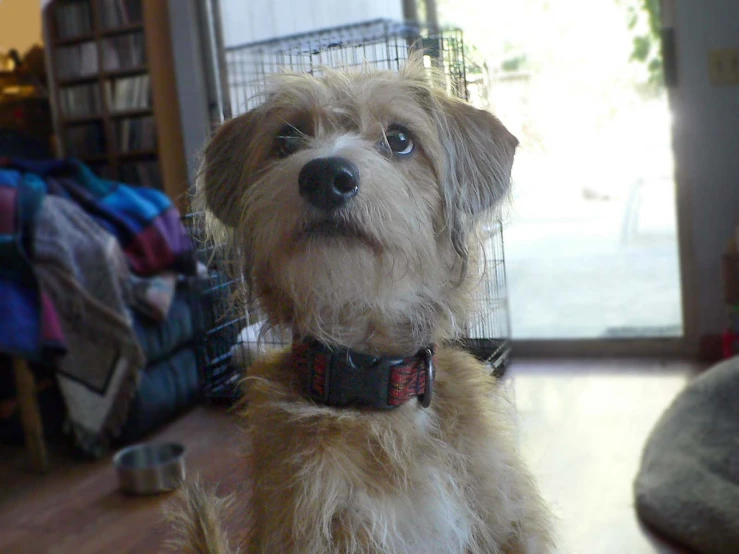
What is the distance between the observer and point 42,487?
257 cm

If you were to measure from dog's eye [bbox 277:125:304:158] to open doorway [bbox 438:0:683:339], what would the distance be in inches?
83.0

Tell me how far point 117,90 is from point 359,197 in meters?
3.90

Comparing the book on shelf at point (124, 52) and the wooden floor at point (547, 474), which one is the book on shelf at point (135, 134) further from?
the wooden floor at point (547, 474)

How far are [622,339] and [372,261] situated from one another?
2.67 metres

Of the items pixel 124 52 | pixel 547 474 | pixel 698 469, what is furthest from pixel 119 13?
pixel 698 469

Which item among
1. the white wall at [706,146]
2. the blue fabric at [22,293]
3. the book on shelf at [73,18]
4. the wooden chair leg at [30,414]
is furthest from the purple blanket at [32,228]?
the white wall at [706,146]

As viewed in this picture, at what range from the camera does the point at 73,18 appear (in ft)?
14.7

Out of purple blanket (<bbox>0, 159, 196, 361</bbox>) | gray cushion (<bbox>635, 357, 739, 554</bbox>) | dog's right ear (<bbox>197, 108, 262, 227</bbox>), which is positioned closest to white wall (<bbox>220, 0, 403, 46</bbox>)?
purple blanket (<bbox>0, 159, 196, 361</bbox>)

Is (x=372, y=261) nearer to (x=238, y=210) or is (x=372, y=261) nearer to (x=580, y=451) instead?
(x=238, y=210)

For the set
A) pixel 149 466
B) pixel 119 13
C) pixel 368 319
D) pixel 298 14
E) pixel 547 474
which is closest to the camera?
pixel 368 319

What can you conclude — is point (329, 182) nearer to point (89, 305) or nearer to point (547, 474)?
point (547, 474)

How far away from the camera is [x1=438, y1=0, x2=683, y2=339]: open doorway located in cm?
331

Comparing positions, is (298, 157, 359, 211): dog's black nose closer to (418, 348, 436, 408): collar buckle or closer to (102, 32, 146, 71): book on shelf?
(418, 348, 436, 408): collar buckle

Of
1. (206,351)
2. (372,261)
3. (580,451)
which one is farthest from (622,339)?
(372,261)
